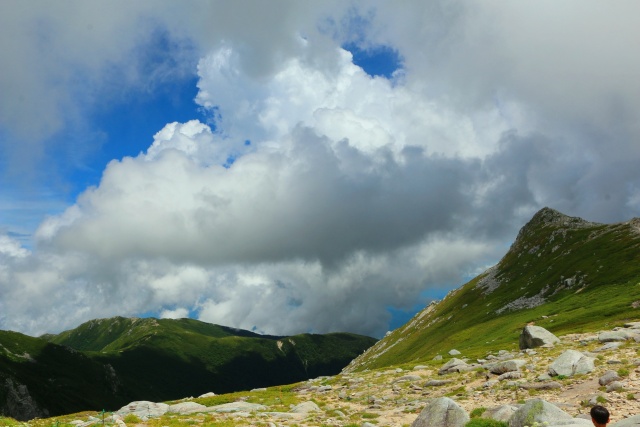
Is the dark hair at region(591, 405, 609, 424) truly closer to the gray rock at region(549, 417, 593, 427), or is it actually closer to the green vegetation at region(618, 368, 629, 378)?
the gray rock at region(549, 417, 593, 427)

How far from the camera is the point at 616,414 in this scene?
23.8m

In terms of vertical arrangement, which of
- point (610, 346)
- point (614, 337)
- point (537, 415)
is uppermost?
point (614, 337)

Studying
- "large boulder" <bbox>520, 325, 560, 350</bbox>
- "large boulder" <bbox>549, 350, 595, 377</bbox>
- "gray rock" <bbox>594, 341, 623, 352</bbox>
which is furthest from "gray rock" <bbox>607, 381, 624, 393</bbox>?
"large boulder" <bbox>520, 325, 560, 350</bbox>

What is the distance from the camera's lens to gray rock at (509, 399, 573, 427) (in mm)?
18734

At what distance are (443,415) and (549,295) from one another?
125 m

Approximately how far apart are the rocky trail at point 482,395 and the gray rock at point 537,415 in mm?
206

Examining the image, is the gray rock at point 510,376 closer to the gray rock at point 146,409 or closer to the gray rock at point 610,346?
the gray rock at point 610,346

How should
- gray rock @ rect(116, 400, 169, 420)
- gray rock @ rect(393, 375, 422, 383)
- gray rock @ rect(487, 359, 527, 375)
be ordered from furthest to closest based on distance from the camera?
gray rock @ rect(393, 375, 422, 383), gray rock @ rect(116, 400, 169, 420), gray rock @ rect(487, 359, 527, 375)

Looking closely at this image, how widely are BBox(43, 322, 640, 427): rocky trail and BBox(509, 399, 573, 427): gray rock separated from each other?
206 mm

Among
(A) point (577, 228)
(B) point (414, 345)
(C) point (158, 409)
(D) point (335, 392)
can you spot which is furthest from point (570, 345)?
(A) point (577, 228)

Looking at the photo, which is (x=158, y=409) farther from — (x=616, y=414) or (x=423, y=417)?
(x=616, y=414)

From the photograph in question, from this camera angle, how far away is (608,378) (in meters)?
30.0

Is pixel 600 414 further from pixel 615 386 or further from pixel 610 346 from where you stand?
A: pixel 610 346

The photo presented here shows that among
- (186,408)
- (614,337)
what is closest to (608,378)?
(614,337)
